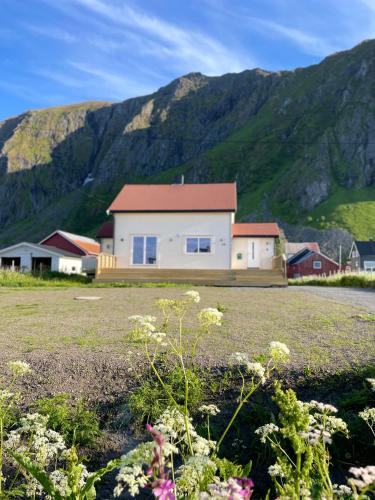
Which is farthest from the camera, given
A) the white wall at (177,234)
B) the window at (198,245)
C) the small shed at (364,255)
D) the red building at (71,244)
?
the small shed at (364,255)

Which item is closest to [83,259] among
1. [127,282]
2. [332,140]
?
[127,282]

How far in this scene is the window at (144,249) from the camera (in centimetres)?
2509

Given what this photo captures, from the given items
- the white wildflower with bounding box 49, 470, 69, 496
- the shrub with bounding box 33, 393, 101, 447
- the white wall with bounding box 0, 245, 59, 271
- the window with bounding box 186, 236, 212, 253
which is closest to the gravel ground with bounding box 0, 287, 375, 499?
the shrub with bounding box 33, 393, 101, 447

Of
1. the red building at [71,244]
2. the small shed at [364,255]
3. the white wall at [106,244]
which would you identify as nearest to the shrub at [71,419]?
the white wall at [106,244]

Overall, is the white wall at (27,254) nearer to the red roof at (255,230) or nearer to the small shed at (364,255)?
the red roof at (255,230)

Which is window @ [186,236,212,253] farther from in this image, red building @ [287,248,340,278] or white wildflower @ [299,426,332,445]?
red building @ [287,248,340,278]

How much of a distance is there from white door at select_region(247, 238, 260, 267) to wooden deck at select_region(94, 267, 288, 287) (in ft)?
14.6

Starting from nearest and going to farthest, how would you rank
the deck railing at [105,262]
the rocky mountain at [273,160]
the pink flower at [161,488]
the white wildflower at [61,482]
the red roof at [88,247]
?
the pink flower at [161,488] → the white wildflower at [61,482] → the deck railing at [105,262] → the red roof at [88,247] → the rocky mountain at [273,160]

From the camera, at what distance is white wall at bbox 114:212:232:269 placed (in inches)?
968

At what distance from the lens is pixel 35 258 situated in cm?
3975

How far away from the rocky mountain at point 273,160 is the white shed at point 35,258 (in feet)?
212

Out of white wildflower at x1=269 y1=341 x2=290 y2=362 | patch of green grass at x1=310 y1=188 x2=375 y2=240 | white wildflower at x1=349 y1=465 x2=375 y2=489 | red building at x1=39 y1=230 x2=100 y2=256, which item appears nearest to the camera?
white wildflower at x1=349 y1=465 x2=375 y2=489

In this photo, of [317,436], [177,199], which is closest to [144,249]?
[177,199]

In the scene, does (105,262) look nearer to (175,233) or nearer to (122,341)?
(175,233)
